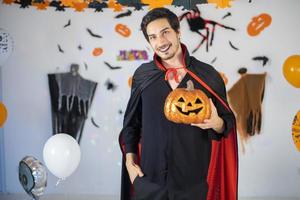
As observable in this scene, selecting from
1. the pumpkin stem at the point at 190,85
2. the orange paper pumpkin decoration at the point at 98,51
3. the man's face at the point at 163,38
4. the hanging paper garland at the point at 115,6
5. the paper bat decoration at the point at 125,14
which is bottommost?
the pumpkin stem at the point at 190,85

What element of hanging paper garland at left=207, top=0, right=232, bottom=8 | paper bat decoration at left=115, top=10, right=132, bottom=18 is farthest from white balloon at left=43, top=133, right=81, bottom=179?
hanging paper garland at left=207, top=0, right=232, bottom=8

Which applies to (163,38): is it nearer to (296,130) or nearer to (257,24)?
(257,24)

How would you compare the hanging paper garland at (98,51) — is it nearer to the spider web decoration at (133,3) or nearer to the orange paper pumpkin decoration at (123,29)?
the orange paper pumpkin decoration at (123,29)

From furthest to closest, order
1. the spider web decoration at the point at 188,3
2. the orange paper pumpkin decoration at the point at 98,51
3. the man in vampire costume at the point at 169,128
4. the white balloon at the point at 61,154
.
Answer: the orange paper pumpkin decoration at the point at 98,51
the spider web decoration at the point at 188,3
the white balloon at the point at 61,154
the man in vampire costume at the point at 169,128

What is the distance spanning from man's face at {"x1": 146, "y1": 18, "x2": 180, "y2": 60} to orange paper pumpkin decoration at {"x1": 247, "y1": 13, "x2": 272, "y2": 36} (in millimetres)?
1773

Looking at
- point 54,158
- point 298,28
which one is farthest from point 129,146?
point 298,28

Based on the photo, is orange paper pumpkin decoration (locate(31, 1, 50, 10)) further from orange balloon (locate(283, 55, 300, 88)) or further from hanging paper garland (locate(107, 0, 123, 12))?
orange balloon (locate(283, 55, 300, 88))

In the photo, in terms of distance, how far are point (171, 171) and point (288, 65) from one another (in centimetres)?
197

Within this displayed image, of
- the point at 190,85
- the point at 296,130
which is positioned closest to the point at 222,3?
the point at 296,130

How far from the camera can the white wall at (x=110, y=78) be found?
11.3 feet

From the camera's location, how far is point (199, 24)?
346 centimetres

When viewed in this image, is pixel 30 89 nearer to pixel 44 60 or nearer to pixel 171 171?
pixel 44 60

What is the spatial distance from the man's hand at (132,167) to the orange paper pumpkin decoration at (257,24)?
1992mm

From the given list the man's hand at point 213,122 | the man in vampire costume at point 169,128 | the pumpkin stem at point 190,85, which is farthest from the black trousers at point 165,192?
the pumpkin stem at point 190,85
